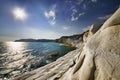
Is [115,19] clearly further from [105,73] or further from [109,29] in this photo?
[105,73]

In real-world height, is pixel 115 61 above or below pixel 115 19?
below

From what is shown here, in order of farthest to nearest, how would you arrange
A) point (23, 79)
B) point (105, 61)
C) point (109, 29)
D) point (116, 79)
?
point (23, 79)
point (109, 29)
point (105, 61)
point (116, 79)

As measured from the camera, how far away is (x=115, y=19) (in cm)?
598

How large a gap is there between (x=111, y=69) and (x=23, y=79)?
8625 mm

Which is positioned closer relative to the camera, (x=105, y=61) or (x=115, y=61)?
(x=115, y=61)

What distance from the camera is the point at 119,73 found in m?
4.18

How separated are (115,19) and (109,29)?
2.27 feet

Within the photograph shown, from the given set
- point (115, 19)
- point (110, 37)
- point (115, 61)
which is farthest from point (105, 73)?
point (115, 19)

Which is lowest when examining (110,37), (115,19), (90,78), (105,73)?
(90,78)

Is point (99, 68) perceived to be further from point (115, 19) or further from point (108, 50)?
point (115, 19)

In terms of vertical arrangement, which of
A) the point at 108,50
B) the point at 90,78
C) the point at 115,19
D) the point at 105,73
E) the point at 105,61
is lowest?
the point at 90,78

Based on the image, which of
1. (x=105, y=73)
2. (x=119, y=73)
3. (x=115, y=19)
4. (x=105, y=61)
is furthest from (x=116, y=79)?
(x=115, y=19)

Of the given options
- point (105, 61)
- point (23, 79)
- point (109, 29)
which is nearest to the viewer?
point (105, 61)

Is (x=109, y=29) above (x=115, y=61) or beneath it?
above
